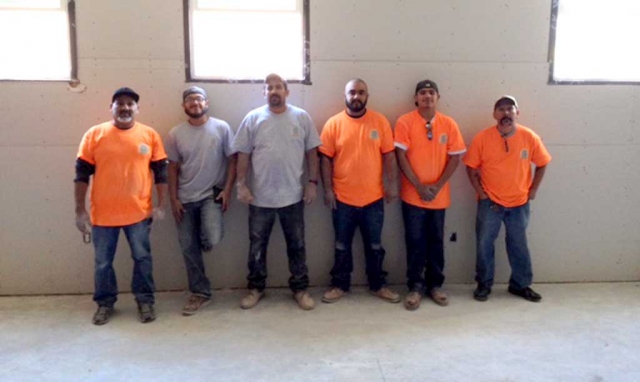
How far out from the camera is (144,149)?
3293 millimetres

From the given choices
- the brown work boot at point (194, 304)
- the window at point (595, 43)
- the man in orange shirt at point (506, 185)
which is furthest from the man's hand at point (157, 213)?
the window at point (595, 43)

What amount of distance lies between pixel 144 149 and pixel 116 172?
223 millimetres

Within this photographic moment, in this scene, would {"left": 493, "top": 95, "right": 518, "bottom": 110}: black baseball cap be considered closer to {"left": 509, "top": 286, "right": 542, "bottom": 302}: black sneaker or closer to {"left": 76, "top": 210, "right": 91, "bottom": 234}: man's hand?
{"left": 509, "top": 286, "right": 542, "bottom": 302}: black sneaker

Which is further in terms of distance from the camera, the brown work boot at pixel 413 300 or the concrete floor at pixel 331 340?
the brown work boot at pixel 413 300

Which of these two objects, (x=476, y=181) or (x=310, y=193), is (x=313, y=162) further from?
(x=476, y=181)

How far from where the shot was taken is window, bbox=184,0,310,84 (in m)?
3.71

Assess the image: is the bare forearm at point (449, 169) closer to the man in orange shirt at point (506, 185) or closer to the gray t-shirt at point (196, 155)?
the man in orange shirt at point (506, 185)

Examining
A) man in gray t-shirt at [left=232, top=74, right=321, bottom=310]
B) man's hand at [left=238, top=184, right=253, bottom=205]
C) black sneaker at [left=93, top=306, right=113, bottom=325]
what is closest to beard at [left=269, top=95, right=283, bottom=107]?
man in gray t-shirt at [left=232, top=74, right=321, bottom=310]

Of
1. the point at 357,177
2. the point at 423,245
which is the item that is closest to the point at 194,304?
the point at 357,177

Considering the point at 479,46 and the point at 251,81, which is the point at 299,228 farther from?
the point at 479,46

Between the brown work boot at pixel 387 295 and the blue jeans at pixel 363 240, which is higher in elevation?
the blue jeans at pixel 363 240

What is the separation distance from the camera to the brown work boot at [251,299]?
3.59 metres

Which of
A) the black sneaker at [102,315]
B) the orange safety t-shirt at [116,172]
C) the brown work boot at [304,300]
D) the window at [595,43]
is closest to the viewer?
the orange safety t-shirt at [116,172]

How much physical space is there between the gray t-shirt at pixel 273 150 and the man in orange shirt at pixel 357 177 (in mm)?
224
